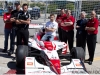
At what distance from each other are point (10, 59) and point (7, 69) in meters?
1.35

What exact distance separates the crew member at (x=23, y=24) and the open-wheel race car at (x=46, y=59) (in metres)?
0.32

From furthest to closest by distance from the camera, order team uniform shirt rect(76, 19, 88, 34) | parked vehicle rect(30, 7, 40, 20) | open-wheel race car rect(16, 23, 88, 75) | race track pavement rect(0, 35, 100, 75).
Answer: parked vehicle rect(30, 7, 40, 20) → team uniform shirt rect(76, 19, 88, 34) → race track pavement rect(0, 35, 100, 75) → open-wheel race car rect(16, 23, 88, 75)

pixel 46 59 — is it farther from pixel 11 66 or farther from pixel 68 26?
pixel 68 26

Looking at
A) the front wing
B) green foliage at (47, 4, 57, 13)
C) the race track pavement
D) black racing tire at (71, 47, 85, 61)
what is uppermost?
green foliage at (47, 4, 57, 13)

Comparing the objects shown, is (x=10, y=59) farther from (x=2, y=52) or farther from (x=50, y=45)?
(x=50, y=45)

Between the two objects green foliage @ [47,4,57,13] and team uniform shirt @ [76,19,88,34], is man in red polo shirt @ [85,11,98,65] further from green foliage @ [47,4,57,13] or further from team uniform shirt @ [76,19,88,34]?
green foliage @ [47,4,57,13]

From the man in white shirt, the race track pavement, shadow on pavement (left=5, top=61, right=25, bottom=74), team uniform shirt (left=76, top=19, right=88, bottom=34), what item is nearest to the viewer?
shadow on pavement (left=5, top=61, right=25, bottom=74)

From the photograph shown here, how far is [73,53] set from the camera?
8.12m

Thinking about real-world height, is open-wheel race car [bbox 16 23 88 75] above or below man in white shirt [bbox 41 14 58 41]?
below

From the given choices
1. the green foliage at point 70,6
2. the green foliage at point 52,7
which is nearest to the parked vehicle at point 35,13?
the green foliage at point 52,7

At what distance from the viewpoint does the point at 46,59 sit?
23.6 ft

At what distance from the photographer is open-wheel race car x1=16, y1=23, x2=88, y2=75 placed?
6671mm

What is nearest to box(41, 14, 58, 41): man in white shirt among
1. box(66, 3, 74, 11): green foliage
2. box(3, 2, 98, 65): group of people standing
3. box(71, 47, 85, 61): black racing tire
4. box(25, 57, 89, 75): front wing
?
box(3, 2, 98, 65): group of people standing

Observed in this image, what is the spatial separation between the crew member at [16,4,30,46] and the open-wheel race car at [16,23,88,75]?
319 millimetres
